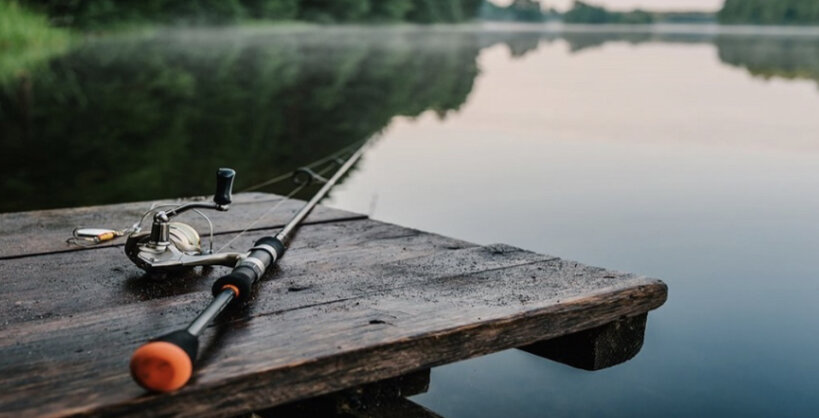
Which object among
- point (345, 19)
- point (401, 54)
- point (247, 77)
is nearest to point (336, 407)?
point (247, 77)

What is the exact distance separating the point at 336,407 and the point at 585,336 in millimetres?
706

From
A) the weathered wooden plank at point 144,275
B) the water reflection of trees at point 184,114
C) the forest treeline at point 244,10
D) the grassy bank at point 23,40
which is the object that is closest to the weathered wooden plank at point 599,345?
the weathered wooden plank at point 144,275

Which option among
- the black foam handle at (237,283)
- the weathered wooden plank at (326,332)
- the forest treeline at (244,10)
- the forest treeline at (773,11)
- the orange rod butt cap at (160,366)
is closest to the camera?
the orange rod butt cap at (160,366)

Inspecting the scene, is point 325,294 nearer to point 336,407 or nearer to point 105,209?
point 336,407

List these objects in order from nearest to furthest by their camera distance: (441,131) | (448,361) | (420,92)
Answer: (448,361) < (441,131) < (420,92)

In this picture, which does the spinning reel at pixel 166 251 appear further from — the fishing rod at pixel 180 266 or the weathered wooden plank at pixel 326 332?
the weathered wooden plank at pixel 326 332

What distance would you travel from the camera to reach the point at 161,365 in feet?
5.42

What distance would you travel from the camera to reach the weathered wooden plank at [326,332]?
1773 mm

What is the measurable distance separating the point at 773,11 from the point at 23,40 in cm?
5846

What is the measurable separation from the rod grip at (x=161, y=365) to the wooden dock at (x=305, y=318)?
4 centimetres

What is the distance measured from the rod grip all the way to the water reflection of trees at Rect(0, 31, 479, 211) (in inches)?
179

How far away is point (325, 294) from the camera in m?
2.42

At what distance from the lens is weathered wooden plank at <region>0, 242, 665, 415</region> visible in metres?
1.77

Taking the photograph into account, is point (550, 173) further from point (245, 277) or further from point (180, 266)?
point (245, 277)
